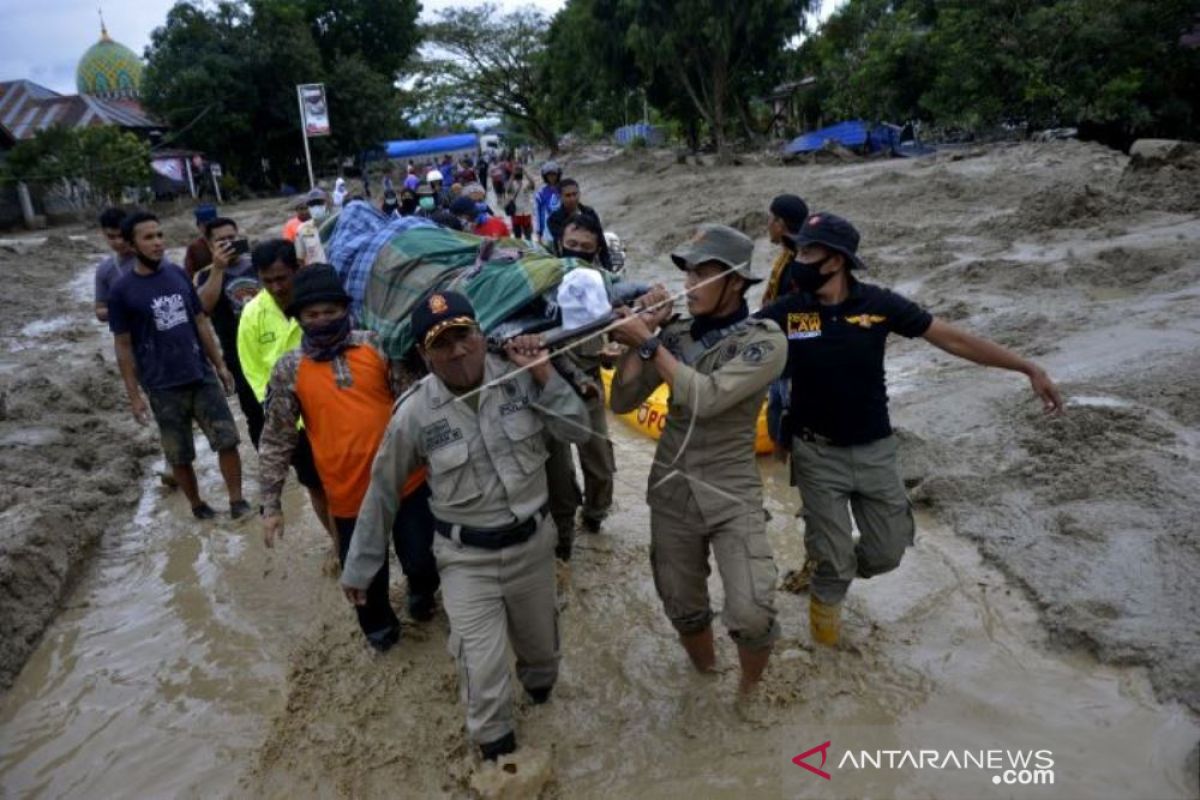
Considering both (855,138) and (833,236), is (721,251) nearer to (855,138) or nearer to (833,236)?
(833,236)

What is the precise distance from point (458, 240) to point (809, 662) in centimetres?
237

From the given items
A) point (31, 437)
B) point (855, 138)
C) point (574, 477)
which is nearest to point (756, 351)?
point (574, 477)

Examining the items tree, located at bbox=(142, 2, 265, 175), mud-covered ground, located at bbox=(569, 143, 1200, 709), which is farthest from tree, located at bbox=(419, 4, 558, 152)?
mud-covered ground, located at bbox=(569, 143, 1200, 709)

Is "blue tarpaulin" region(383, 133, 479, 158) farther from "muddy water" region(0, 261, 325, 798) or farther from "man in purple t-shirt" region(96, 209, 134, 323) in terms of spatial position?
"muddy water" region(0, 261, 325, 798)

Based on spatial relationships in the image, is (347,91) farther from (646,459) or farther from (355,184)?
(646,459)

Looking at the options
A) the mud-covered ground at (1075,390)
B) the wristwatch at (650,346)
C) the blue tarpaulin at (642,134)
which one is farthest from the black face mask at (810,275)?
the blue tarpaulin at (642,134)

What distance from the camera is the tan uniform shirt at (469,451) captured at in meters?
2.80

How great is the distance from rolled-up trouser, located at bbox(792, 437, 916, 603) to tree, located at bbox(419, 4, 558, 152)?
41.1 m

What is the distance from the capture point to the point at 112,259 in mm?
5523

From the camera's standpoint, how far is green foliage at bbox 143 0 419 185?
102 feet

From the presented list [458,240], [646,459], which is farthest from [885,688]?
[646,459]

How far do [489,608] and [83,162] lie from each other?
89.4ft

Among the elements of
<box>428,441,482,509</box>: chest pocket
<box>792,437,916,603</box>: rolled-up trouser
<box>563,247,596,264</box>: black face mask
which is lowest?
<box>792,437,916,603</box>: rolled-up trouser

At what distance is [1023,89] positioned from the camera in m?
18.1
